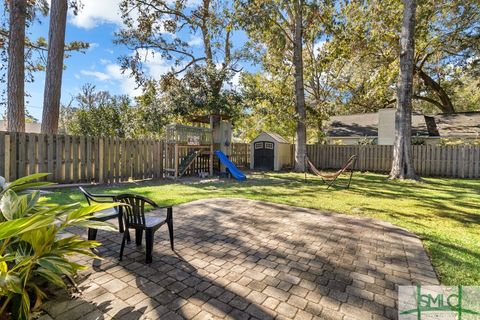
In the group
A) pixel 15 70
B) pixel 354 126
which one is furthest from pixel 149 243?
pixel 354 126

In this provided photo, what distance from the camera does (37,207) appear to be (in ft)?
7.75

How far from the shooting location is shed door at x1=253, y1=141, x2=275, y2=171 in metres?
14.8

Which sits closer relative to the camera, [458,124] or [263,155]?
[263,155]

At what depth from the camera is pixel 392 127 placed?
1750cm

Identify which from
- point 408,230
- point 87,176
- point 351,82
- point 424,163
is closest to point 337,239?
point 408,230

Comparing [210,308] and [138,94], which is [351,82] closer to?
[138,94]

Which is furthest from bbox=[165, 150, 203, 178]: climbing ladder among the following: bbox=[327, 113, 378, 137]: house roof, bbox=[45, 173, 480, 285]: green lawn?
bbox=[327, 113, 378, 137]: house roof

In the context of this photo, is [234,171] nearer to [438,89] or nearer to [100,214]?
[100,214]

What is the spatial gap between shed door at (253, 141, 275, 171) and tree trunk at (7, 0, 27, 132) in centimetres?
1066

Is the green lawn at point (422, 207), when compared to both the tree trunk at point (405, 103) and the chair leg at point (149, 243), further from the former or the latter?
the chair leg at point (149, 243)

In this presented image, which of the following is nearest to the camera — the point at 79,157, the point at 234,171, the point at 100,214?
the point at 100,214

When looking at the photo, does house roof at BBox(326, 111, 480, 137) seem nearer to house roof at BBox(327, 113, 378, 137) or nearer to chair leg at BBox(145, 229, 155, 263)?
house roof at BBox(327, 113, 378, 137)

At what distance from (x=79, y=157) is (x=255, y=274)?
7.63 meters

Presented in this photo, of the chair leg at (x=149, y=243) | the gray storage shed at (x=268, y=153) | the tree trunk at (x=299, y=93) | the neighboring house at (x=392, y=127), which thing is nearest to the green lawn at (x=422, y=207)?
the chair leg at (x=149, y=243)
